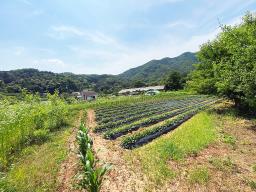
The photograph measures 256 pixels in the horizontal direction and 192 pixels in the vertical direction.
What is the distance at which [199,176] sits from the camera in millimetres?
8805

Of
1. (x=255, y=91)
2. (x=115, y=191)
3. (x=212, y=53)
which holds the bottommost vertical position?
(x=115, y=191)

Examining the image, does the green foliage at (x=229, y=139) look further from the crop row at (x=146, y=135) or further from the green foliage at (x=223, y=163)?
the crop row at (x=146, y=135)

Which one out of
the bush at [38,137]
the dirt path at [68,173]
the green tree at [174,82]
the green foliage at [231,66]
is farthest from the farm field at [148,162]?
the green tree at [174,82]

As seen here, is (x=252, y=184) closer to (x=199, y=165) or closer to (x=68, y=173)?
(x=199, y=165)

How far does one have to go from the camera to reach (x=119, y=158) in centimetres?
1148

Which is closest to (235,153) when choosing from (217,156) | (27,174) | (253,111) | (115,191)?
(217,156)

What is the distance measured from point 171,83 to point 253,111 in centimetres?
6855

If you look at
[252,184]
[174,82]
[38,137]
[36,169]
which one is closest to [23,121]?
[38,137]

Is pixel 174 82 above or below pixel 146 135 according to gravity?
above

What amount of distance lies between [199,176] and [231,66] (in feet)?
43.0

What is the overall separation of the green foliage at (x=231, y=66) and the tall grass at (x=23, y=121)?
47.7 ft

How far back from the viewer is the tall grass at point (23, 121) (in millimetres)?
11312

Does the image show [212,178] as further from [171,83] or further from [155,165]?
[171,83]

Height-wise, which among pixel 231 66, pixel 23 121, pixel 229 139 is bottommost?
pixel 229 139
